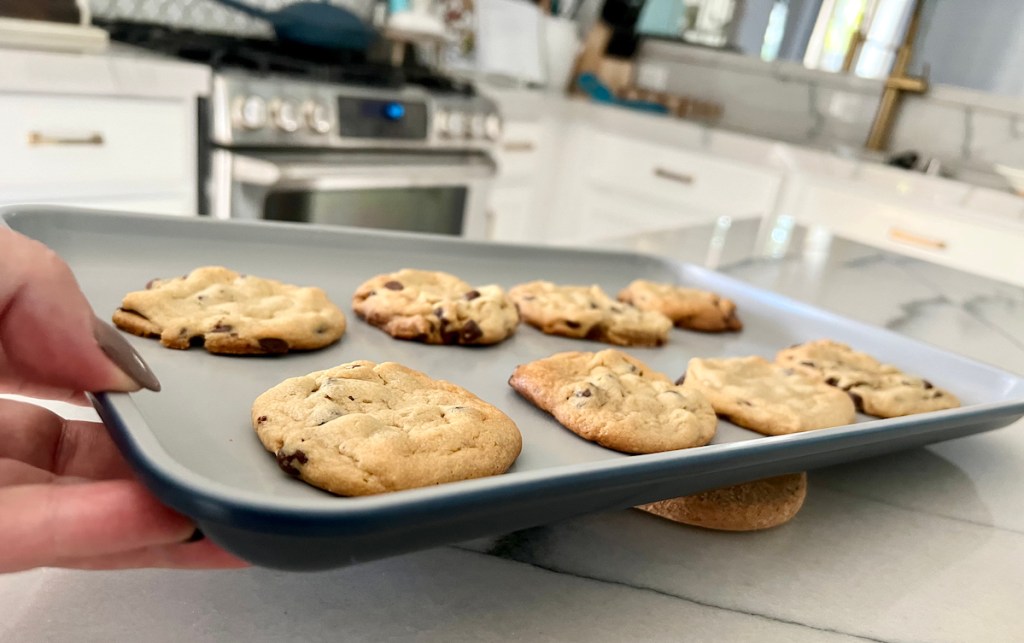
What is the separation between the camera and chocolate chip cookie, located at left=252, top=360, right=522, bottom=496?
19.9 inches

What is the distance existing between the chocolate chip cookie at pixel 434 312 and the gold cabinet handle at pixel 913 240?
190 centimetres

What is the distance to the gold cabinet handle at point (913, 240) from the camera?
90.4 inches

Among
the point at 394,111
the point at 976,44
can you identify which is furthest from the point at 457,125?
the point at 976,44

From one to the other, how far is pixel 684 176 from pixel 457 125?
0.86 m

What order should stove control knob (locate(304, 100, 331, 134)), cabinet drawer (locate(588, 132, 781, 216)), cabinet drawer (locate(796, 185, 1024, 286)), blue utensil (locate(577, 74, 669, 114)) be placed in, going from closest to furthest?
stove control knob (locate(304, 100, 331, 134)) < cabinet drawer (locate(796, 185, 1024, 286)) < cabinet drawer (locate(588, 132, 781, 216)) < blue utensil (locate(577, 74, 669, 114))

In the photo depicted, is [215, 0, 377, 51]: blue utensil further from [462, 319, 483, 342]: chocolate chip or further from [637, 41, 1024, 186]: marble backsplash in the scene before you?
[462, 319, 483, 342]: chocolate chip

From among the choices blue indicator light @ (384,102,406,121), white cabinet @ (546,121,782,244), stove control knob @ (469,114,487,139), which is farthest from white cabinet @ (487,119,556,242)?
blue indicator light @ (384,102,406,121)

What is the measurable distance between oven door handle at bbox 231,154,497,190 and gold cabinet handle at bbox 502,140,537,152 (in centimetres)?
27

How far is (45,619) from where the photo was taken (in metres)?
0.41

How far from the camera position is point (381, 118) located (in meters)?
2.21

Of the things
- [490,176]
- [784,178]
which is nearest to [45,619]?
[490,176]

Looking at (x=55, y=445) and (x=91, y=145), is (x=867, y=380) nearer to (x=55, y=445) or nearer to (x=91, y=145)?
(x=55, y=445)

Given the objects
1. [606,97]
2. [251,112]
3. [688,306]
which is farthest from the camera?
[606,97]

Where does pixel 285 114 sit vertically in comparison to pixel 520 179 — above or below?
above
